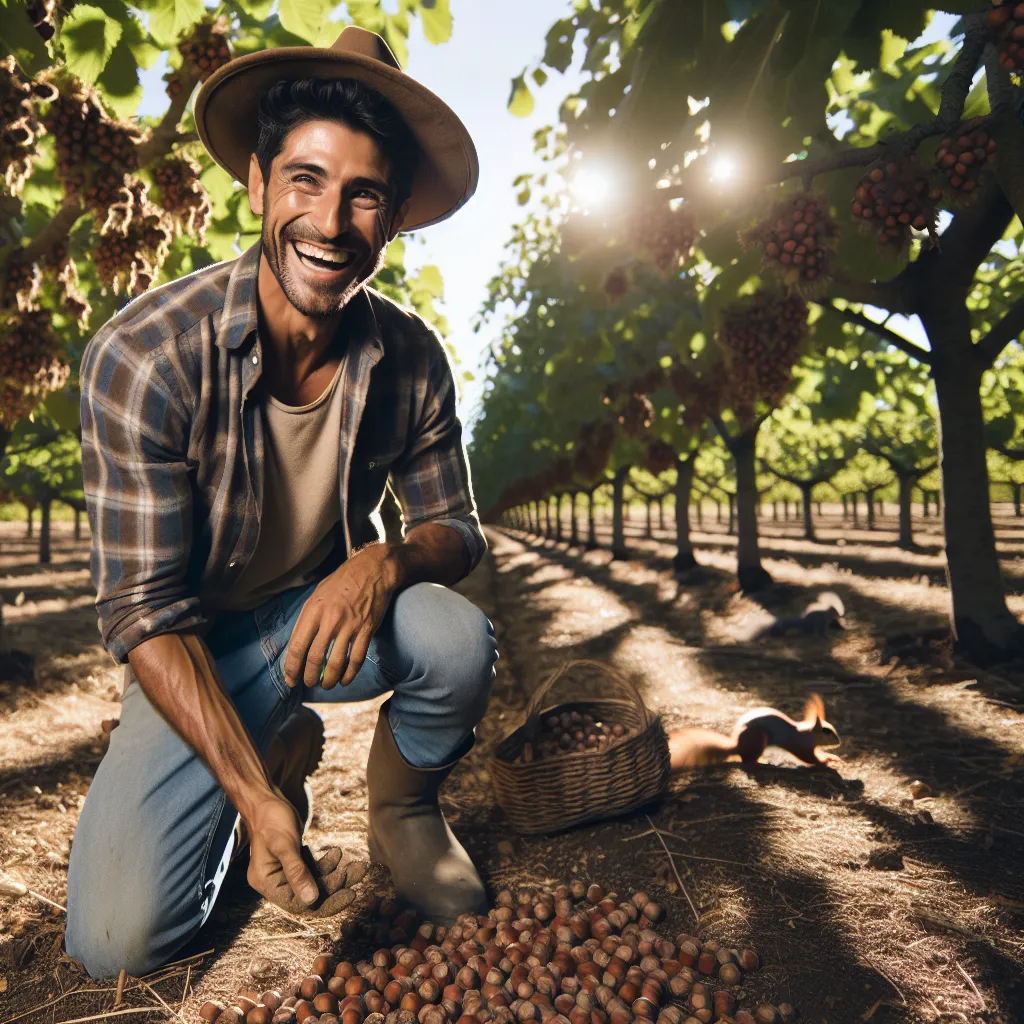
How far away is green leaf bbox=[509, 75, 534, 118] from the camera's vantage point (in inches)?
172

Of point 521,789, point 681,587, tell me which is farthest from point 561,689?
point 681,587

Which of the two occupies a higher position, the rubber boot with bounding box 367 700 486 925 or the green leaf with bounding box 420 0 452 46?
the green leaf with bounding box 420 0 452 46

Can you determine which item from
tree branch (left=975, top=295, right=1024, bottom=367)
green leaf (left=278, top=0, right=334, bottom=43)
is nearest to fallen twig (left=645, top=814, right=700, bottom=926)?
green leaf (left=278, top=0, right=334, bottom=43)

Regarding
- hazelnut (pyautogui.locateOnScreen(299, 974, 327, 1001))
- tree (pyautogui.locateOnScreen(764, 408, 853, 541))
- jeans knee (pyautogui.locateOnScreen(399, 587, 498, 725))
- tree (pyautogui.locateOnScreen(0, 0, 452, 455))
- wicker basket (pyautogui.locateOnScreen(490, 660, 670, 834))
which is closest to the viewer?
hazelnut (pyautogui.locateOnScreen(299, 974, 327, 1001))

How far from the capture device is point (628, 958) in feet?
6.61

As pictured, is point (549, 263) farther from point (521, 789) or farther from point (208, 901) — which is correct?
point (208, 901)

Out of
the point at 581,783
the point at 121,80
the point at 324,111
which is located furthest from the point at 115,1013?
the point at 121,80

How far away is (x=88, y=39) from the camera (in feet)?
10.5

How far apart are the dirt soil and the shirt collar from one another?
63.6 inches

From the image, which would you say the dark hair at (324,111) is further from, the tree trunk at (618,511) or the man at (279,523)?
the tree trunk at (618,511)

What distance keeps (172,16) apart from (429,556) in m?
2.73

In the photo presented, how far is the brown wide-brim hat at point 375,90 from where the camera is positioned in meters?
2.01

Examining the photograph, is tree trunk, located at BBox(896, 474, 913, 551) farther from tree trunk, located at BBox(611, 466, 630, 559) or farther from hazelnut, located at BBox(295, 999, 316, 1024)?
hazelnut, located at BBox(295, 999, 316, 1024)

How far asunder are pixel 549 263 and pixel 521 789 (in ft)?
24.5
